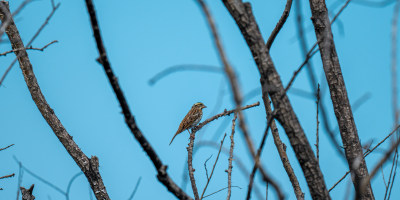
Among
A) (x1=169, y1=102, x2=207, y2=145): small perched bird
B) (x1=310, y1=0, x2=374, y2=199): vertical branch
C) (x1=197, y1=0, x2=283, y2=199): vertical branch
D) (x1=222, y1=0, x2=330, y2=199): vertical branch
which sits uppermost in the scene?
(x1=169, y1=102, x2=207, y2=145): small perched bird

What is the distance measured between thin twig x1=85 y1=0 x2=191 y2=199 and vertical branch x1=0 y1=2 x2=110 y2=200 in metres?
2.23

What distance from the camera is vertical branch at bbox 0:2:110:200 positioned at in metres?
4.30

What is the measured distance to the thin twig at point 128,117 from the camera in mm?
1940

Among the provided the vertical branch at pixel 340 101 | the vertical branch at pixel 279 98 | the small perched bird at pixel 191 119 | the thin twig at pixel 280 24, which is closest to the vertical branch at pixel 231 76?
the vertical branch at pixel 279 98

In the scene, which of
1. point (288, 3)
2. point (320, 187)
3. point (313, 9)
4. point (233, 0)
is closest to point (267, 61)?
point (233, 0)

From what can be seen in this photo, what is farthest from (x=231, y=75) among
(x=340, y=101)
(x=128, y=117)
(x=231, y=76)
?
(x=340, y=101)

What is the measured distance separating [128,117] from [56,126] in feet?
8.43

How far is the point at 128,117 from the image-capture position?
2.09 meters

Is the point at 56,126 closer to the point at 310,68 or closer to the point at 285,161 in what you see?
the point at 285,161

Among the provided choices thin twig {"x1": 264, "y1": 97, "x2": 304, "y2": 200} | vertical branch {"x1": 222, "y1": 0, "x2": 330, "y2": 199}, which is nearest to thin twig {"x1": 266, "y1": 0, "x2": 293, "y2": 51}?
thin twig {"x1": 264, "y1": 97, "x2": 304, "y2": 200}

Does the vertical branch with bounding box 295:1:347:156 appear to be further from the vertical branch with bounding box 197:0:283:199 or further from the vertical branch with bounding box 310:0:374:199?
the vertical branch with bounding box 310:0:374:199

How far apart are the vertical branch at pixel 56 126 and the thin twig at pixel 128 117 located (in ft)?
7.30

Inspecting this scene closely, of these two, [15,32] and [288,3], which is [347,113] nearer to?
[288,3]

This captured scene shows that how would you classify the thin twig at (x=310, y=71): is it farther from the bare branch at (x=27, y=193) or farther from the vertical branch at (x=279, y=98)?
the bare branch at (x=27, y=193)
